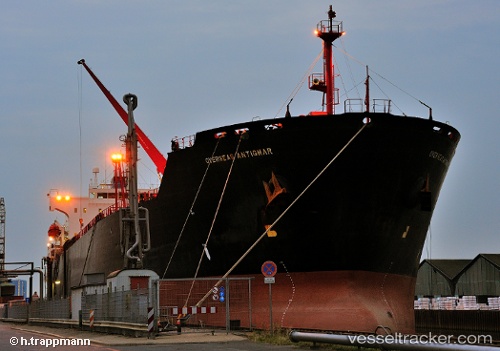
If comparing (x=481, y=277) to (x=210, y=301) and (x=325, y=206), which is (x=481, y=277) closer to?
(x=325, y=206)

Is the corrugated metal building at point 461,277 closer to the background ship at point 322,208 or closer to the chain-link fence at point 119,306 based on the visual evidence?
the background ship at point 322,208

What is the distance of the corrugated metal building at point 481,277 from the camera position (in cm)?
5044

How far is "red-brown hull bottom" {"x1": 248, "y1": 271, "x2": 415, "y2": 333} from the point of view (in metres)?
23.6

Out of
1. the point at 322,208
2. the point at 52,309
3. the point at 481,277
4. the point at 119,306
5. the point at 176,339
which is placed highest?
the point at 322,208

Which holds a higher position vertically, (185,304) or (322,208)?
(322,208)

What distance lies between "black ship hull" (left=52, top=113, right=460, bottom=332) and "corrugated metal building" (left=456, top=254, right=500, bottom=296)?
25.3m

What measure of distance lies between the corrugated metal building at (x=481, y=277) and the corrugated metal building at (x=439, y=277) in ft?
2.80

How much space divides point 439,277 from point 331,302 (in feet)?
114

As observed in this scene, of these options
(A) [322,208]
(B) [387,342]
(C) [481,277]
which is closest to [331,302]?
(A) [322,208]

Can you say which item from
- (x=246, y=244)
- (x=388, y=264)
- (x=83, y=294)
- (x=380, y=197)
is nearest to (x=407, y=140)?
(x=380, y=197)

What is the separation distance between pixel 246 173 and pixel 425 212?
246 inches

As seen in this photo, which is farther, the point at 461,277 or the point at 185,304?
the point at 461,277

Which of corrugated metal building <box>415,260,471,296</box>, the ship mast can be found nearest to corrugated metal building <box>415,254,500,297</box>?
corrugated metal building <box>415,260,471,296</box>

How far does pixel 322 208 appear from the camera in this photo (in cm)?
2503
